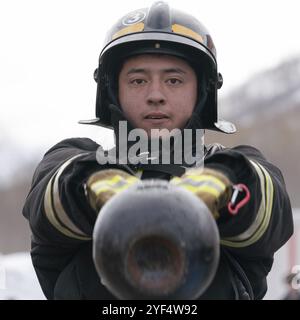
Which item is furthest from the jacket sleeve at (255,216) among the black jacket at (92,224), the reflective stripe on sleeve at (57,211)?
the reflective stripe on sleeve at (57,211)

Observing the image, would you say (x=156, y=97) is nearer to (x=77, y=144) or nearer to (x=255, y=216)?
(x=77, y=144)

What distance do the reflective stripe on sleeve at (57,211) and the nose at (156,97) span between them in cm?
62

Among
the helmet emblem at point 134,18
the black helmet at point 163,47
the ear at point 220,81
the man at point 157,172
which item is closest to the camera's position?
the man at point 157,172

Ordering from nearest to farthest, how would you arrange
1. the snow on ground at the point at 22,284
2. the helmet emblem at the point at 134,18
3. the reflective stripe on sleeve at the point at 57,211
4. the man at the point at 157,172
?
the man at the point at 157,172 < the reflective stripe on sleeve at the point at 57,211 < the helmet emblem at the point at 134,18 < the snow on ground at the point at 22,284

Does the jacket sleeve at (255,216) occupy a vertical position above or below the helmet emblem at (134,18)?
below

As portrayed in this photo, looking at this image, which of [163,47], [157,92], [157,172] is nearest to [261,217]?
[157,172]

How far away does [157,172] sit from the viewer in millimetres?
4645

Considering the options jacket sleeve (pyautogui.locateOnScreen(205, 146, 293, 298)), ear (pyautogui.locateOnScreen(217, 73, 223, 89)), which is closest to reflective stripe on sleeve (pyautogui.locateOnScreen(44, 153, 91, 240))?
jacket sleeve (pyautogui.locateOnScreen(205, 146, 293, 298))

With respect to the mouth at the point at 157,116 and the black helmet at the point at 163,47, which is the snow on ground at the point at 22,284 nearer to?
the black helmet at the point at 163,47

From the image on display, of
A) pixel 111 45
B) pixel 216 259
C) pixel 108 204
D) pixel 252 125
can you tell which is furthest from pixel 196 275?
pixel 252 125

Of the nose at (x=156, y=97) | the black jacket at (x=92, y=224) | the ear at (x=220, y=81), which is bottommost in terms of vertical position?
the black jacket at (x=92, y=224)

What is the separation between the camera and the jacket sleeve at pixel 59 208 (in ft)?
14.1

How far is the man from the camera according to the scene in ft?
14.0
